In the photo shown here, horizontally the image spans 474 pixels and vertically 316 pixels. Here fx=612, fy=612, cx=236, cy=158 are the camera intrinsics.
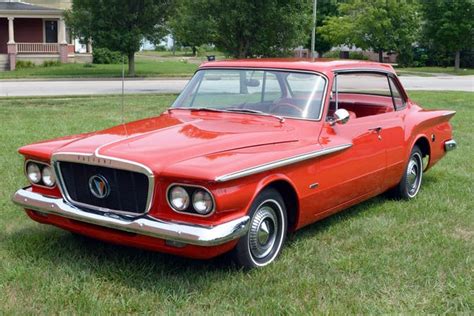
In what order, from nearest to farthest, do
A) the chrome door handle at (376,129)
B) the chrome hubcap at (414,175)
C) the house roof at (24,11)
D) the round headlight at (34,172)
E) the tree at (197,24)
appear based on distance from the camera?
the round headlight at (34,172) < the chrome door handle at (376,129) < the chrome hubcap at (414,175) < the tree at (197,24) < the house roof at (24,11)

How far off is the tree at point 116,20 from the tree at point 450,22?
739 inches

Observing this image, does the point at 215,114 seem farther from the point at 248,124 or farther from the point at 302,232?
the point at 302,232

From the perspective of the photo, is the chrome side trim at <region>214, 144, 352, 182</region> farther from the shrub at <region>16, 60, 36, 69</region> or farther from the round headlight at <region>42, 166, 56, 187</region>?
the shrub at <region>16, 60, 36, 69</region>

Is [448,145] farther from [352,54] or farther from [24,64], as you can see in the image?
[352,54]

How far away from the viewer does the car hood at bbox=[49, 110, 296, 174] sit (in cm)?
413

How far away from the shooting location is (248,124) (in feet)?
16.4

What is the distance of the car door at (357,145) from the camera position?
502cm

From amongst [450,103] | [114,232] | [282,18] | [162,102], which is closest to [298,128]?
[114,232]

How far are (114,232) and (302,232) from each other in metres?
1.86

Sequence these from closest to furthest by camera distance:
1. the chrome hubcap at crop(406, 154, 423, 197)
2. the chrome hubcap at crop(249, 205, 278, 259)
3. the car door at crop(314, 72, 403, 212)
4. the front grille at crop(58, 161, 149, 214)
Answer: the front grille at crop(58, 161, 149, 214)
the chrome hubcap at crop(249, 205, 278, 259)
the car door at crop(314, 72, 403, 212)
the chrome hubcap at crop(406, 154, 423, 197)

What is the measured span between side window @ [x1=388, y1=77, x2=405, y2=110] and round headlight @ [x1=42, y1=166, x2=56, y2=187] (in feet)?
12.3

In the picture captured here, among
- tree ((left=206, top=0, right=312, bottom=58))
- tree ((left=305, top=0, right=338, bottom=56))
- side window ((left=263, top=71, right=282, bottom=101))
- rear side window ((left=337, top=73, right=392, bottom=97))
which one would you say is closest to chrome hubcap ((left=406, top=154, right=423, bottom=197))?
rear side window ((left=337, top=73, right=392, bottom=97))

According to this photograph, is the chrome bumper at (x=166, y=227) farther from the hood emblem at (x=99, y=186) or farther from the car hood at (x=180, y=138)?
the car hood at (x=180, y=138)

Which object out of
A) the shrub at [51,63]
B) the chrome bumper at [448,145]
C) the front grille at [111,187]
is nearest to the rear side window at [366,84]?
the chrome bumper at [448,145]
